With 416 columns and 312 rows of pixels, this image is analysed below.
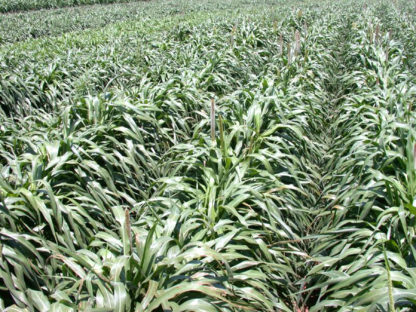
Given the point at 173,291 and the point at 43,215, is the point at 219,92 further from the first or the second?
the point at 173,291

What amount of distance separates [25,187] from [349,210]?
2.56 metres

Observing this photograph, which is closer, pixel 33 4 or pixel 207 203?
pixel 207 203

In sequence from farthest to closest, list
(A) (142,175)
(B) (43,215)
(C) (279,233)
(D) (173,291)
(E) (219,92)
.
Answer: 1. (E) (219,92)
2. (A) (142,175)
3. (C) (279,233)
4. (B) (43,215)
5. (D) (173,291)

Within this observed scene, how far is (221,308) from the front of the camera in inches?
74.9

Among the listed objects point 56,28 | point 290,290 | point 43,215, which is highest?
point 56,28

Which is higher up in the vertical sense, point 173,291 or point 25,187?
point 25,187

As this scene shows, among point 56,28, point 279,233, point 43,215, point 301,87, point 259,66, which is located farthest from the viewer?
point 56,28

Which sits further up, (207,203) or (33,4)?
(33,4)

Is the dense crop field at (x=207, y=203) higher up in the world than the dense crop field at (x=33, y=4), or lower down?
lower down

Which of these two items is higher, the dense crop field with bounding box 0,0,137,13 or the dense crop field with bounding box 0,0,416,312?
the dense crop field with bounding box 0,0,137,13

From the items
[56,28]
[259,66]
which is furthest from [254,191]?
[56,28]

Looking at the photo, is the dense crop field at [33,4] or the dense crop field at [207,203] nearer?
the dense crop field at [207,203]

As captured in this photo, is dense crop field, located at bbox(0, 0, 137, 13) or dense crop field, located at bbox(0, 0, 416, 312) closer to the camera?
dense crop field, located at bbox(0, 0, 416, 312)

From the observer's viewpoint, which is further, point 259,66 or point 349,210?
point 259,66
